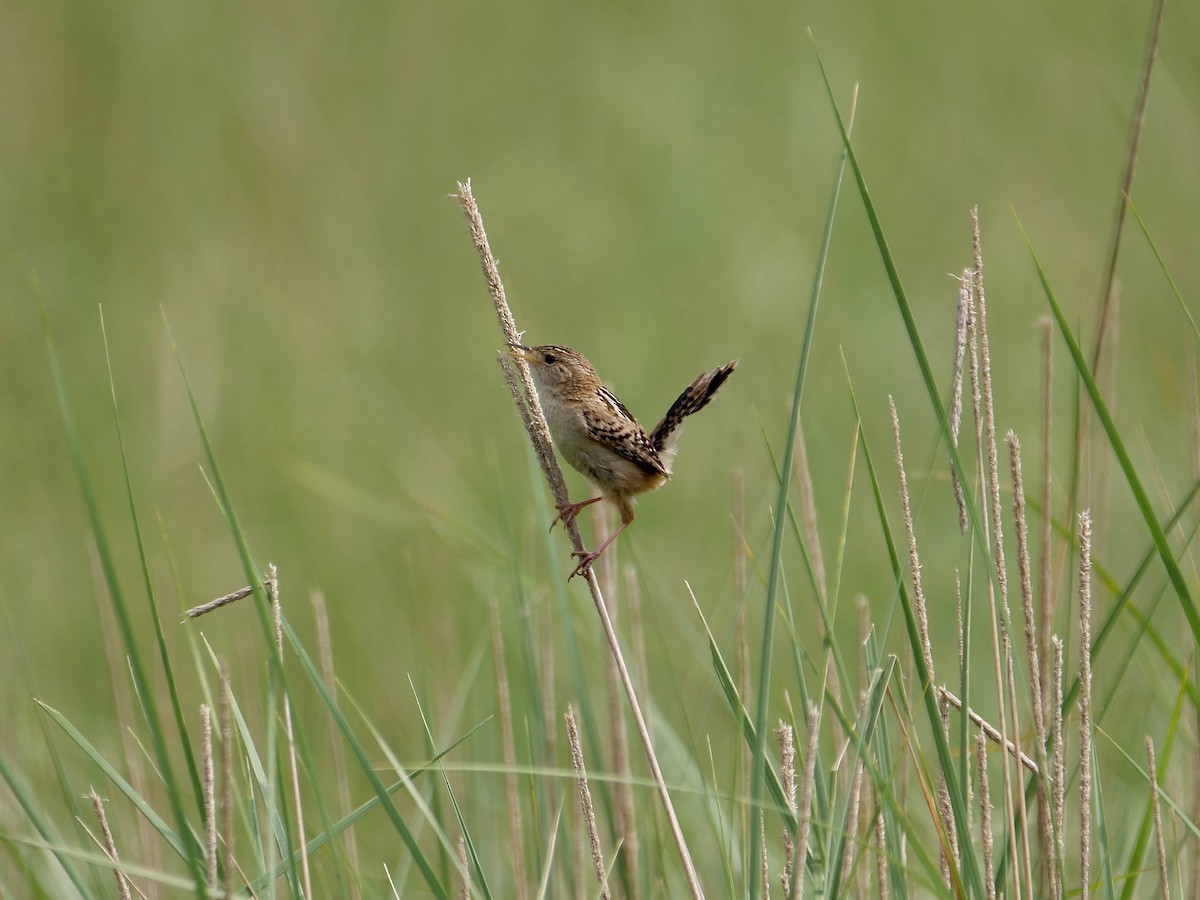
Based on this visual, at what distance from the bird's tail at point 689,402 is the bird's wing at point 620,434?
13 centimetres

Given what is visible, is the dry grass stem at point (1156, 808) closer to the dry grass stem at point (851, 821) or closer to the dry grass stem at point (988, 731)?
the dry grass stem at point (988, 731)

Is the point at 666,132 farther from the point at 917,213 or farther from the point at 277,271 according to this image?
the point at 277,271

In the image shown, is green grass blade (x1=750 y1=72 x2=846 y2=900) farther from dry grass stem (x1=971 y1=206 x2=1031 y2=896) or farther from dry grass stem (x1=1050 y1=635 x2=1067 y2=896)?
dry grass stem (x1=1050 y1=635 x2=1067 y2=896)

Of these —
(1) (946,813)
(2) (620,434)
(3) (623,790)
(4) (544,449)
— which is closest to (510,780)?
(3) (623,790)

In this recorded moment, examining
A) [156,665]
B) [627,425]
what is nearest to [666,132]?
[156,665]

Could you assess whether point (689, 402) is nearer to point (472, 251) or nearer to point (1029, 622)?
point (1029, 622)

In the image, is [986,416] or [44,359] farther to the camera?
[44,359]

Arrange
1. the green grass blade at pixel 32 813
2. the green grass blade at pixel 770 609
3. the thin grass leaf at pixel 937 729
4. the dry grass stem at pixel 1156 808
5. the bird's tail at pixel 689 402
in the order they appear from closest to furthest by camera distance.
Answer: the green grass blade at pixel 32 813 < the green grass blade at pixel 770 609 < the thin grass leaf at pixel 937 729 < the dry grass stem at pixel 1156 808 < the bird's tail at pixel 689 402

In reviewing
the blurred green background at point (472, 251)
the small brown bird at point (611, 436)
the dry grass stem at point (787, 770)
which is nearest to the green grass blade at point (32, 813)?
the dry grass stem at point (787, 770)

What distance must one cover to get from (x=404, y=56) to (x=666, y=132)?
222cm

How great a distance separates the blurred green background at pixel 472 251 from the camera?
7.04 m

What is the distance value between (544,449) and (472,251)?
7.01 m

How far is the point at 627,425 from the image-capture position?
368 centimetres

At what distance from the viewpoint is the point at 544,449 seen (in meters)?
2.37
